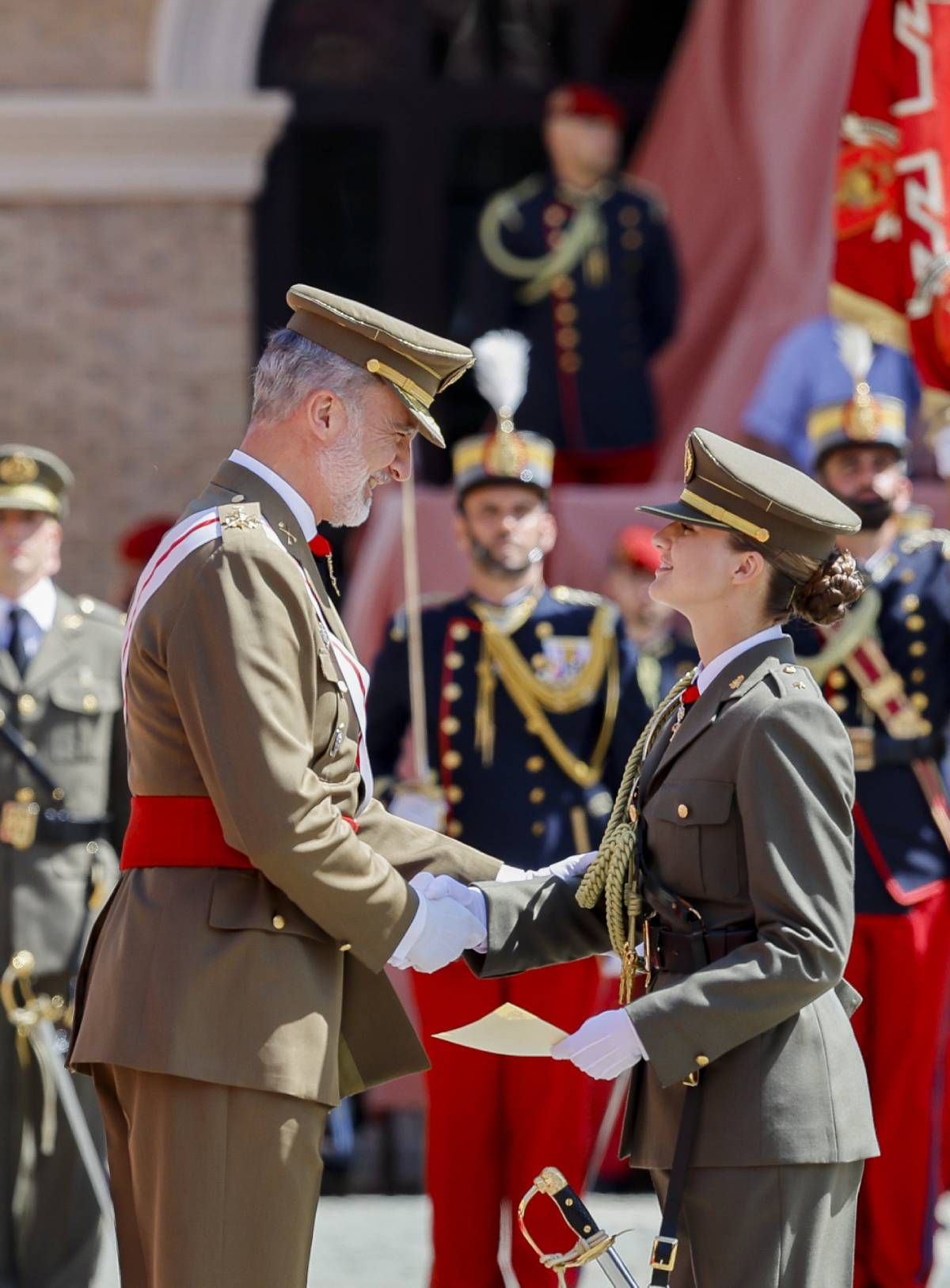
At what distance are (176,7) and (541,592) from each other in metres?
4.31

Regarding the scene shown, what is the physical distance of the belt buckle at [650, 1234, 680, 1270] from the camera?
3260mm

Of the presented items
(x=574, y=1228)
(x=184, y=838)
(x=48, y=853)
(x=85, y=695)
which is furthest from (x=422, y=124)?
(x=574, y=1228)

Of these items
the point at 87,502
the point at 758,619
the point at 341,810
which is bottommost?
the point at 87,502

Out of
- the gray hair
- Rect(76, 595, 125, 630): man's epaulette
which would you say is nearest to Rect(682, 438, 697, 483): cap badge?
the gray hair

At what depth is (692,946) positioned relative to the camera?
3414mm

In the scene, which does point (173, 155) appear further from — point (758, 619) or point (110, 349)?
point (758, 619)

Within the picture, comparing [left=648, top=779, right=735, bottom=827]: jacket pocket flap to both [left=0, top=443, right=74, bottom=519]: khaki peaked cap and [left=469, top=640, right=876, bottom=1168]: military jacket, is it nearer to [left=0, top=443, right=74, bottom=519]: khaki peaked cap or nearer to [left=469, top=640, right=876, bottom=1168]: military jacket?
[left=469, top=640, right=876, bottom=1168]: military jacket

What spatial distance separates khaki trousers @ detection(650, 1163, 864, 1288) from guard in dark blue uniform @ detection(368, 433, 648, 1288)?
1.57 m

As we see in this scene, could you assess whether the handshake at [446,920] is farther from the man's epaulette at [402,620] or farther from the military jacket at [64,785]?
the military jacket at [64,785]

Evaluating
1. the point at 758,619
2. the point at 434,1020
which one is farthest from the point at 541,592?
the point at 758,619

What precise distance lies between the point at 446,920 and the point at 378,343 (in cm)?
88

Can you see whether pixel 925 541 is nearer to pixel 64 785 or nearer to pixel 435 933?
pixel 64 785

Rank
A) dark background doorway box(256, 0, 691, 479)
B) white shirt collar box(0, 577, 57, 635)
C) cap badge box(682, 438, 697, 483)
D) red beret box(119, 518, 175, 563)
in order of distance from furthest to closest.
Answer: dark background doorway box(256, 0, 691, 479) < red beret box(119, 518, 175, 563) < white shirt collar box(0, 577, 57, 635) < cap badge box(682, 438, 697, 483)

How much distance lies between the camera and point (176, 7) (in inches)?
351
